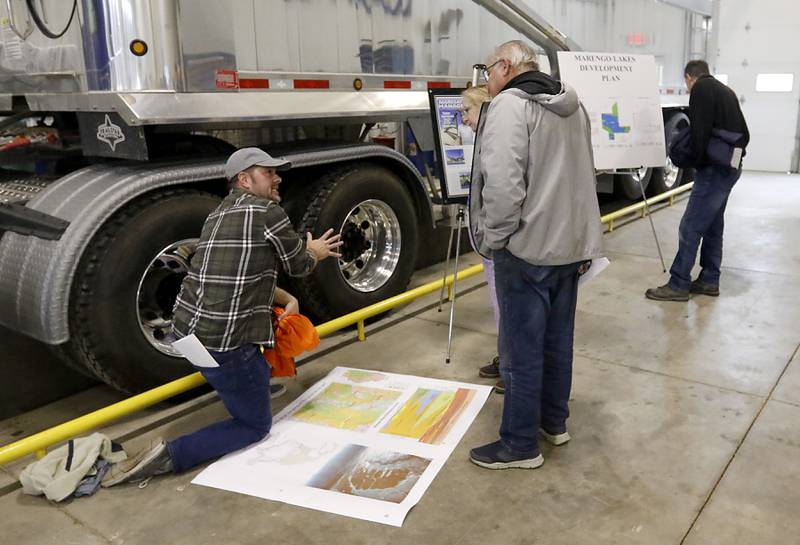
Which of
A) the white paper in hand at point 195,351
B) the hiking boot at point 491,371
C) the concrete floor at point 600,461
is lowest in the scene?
the concrete floor at point 600,461

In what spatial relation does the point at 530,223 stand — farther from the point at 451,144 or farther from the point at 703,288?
the point at 703,288

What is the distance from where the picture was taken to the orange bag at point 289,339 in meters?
3.18

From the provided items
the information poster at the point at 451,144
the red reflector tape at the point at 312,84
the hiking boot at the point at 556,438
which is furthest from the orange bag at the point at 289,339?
the information poster at the point at 451,144

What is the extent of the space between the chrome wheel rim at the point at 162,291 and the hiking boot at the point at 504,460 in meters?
1.70

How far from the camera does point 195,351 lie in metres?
2.81

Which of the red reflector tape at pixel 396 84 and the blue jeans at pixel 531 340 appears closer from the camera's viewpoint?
the blue jeans at pixel 531 340

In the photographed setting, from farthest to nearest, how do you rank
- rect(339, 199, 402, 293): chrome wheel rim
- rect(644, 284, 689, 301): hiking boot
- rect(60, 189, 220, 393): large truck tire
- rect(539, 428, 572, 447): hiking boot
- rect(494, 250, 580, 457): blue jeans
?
rect(644, 284, 689, 301): hiking boot, rect(339, 199, 402, 293): chrome wheel rim, rect(60, 189, 220, 393): large truck tire, rect(539, 428, 572, 447): hiking boot, rect(494, 250, 580, 457): blue jeans

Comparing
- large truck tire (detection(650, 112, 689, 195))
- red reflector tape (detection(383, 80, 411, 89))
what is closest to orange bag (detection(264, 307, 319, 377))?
red reflector tape (detection(383, 80, 411, 89))

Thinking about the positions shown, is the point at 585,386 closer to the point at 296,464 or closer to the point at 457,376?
the point at 457,376

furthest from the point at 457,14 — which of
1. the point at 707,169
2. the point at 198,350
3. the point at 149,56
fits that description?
the point at 198,350

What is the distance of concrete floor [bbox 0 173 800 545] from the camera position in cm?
252

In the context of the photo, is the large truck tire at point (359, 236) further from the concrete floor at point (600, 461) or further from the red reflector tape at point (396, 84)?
the red reflector tape at point (396, 84)

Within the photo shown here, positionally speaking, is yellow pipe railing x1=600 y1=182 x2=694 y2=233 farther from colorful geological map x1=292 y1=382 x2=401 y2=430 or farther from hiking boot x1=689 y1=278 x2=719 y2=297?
colorful geological map x1=292 y1=382 x2=401 y2=430

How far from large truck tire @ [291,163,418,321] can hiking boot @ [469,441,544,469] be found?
6.03ft
